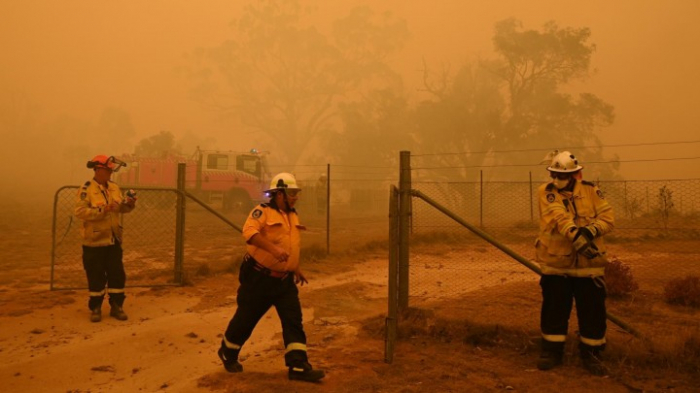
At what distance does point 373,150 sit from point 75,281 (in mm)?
Answer: 31977

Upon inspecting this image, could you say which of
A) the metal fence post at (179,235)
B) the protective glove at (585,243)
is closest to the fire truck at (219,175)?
the metal fence post at (179,235)

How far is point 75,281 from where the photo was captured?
8664 mm

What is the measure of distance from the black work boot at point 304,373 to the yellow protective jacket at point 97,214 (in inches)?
129

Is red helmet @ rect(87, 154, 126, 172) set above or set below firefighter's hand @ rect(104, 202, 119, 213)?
above

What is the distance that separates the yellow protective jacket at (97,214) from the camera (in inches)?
249

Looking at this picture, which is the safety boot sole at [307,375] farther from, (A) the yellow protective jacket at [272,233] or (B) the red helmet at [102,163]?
(B) the red helmet at [102,163]

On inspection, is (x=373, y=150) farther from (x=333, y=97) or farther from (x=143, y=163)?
(x=333, y=97)

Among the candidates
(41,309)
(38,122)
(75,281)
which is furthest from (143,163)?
(38,122)

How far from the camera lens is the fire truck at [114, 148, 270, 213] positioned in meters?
23.5

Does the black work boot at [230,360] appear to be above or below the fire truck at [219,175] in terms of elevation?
below

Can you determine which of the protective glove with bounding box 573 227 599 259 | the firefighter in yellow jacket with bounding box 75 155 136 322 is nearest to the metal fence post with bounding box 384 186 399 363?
the protective glove with bounding box 573 227 599 259

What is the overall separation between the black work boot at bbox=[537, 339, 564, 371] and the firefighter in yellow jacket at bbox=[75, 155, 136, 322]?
185 inches

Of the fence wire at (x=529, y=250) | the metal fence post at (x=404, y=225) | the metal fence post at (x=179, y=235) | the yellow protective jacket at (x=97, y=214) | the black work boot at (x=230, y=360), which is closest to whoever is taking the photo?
the black work boot at (x=230, y=360)

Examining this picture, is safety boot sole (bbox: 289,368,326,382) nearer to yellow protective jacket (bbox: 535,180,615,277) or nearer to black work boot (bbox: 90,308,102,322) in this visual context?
yellow protective jacket (bbox: 535,180,615,277)
